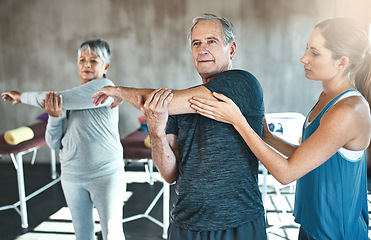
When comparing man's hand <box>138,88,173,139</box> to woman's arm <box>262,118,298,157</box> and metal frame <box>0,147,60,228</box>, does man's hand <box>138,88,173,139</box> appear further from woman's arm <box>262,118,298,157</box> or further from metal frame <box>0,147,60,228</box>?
metal frame <box>0,147,60,228</box>

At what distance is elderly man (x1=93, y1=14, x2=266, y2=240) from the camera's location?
1.02 m

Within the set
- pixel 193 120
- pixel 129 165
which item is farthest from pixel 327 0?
pixel 193 120

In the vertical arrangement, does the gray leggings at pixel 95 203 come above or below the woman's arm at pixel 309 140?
below

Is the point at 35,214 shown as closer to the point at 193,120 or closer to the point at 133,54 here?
the point at 133,54

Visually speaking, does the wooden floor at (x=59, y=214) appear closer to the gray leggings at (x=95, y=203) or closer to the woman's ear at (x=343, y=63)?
the gray leggings at (x=95, y=203)

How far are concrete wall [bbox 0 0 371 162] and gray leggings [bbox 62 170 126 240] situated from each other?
257 cm

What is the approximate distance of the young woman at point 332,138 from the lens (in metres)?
0.96

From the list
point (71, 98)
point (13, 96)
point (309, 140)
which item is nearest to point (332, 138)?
point (309, 140)

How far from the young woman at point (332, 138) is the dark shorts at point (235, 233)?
0.62 ft

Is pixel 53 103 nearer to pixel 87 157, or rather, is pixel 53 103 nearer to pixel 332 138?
pixel 87 157

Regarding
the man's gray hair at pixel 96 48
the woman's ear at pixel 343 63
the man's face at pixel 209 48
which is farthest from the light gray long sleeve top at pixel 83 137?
the woman's ear at pixel 343 63

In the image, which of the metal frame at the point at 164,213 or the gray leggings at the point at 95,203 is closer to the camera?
the gray leggings at the point at 95,203

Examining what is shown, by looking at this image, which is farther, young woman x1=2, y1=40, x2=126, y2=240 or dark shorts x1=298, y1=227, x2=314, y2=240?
young woman x1=2, y1=40, x2=126, y2=240

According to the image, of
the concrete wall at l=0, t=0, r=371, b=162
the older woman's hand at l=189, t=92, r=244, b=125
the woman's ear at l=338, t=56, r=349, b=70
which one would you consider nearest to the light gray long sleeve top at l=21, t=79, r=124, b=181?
the older woman's hand at l=189, t=92, r=244, b=125
